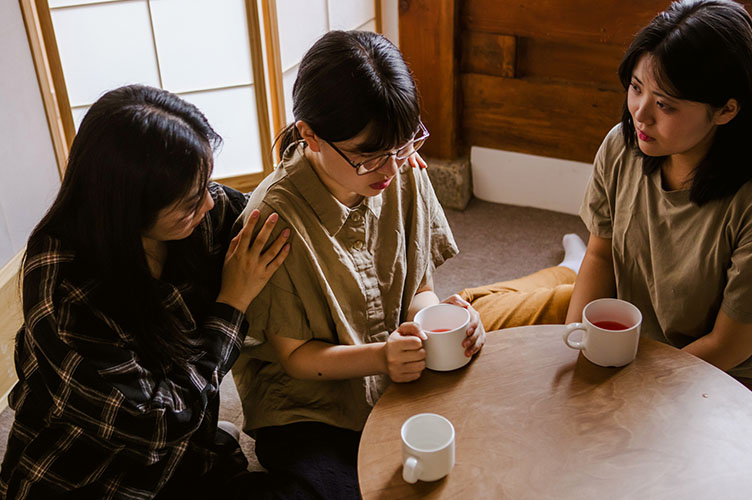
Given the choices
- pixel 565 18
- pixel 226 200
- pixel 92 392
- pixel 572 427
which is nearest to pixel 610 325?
pixel 572 427

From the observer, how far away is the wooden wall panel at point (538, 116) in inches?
103

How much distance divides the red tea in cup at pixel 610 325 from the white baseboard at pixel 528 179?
5.19 feet

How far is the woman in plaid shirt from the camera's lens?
1146 millimetres

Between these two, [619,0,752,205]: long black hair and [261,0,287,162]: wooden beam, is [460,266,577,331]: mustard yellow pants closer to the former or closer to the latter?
[619,0,752,205]: long black hair

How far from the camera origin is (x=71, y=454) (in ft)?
4.17

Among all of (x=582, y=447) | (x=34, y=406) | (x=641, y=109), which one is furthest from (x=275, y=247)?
(x=641, y=109)

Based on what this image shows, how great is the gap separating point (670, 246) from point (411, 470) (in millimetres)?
753

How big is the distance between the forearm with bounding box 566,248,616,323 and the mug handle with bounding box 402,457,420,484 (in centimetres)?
69

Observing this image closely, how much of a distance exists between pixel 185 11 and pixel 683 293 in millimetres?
1725

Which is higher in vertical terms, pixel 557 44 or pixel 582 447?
pixel 557 44

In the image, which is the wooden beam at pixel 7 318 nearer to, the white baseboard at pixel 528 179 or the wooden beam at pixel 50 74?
the wooden beam at pixel 50 74

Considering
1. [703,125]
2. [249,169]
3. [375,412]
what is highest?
[703,125]

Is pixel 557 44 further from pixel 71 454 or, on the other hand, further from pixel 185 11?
pixel 71 454

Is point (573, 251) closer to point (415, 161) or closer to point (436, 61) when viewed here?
point (436, 61)
